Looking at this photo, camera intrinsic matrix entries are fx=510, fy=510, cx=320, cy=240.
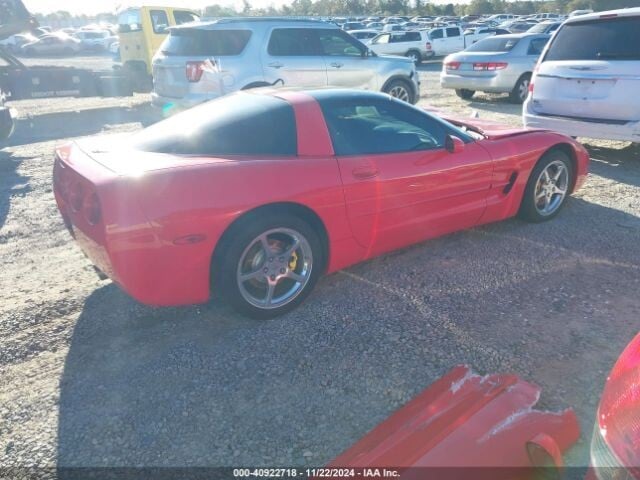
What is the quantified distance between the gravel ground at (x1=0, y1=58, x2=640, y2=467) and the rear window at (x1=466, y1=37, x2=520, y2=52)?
8.27m

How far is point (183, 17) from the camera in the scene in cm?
1355

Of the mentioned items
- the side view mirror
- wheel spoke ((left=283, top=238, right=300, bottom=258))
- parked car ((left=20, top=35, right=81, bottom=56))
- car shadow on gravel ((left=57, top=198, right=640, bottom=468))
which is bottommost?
car shadow on gravel ((left=57, top=198, right=640, bottom=468))

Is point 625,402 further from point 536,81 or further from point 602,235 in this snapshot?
point 536,81

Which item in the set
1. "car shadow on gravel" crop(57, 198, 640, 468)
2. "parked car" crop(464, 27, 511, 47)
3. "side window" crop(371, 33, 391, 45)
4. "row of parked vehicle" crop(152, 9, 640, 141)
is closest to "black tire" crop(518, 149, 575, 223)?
"car shadow on gravel" crop(57, 198, 640, 468)

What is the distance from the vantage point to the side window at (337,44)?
8.77 metres

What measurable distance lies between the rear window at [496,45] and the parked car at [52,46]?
28.5 m

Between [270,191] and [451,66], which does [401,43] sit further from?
[270,191]

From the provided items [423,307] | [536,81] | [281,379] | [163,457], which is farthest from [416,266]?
[536,81]

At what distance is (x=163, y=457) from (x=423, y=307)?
5.99 ft

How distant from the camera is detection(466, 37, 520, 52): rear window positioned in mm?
11469

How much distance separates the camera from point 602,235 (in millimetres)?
4371

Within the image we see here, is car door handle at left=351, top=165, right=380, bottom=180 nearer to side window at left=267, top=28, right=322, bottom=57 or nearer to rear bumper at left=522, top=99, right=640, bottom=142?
rear bumper at left=522, top=99, right=640, bottom=142

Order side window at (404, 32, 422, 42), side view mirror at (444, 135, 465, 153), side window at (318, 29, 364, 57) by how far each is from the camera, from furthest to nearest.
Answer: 1. side window at (404, 32, 422, 42)
2. side window at (318, 29, 364, 57)
3. side view mirror at (444, 135, 465, 153)

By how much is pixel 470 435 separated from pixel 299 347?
1254 millimetres
